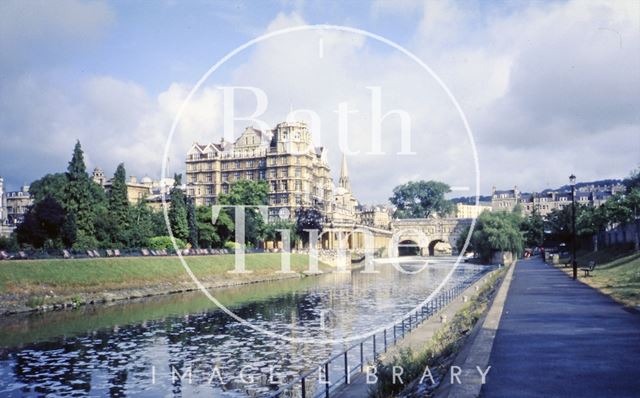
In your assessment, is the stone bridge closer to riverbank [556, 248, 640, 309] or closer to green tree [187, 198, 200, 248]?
green tree [187, 198, 200, 248]

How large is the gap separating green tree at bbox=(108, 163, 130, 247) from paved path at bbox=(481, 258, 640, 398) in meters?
56.8

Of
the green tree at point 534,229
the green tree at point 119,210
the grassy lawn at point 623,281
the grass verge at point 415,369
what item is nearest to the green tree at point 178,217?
the green tree at point 119,210

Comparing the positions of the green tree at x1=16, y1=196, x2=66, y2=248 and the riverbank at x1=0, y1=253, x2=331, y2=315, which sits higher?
the green tree at x1=16, y1=196, x2=66, y2=248

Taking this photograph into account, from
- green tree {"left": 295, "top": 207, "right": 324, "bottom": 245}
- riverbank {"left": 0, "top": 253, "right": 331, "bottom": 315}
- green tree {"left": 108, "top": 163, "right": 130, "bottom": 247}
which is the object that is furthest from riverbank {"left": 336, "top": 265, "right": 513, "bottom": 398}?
green tree {"left": 295, "top": 207, "right": 324, "bottom": 245}

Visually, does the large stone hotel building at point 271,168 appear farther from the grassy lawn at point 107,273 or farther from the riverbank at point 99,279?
the riverbank at point 99,279

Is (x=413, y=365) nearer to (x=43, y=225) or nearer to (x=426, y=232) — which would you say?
(x=43, y=225)

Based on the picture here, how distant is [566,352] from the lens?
14.7 meters

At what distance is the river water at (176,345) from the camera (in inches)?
817

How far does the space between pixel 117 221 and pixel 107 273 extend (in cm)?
2406

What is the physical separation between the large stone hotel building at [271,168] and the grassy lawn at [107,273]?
53.8 meters

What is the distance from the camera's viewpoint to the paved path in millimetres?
11375

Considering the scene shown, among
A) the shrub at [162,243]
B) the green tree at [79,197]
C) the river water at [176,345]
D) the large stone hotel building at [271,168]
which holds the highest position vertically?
the large stone hotel building at [271,168]

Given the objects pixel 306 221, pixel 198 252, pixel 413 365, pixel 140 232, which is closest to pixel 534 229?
pixel 306 221

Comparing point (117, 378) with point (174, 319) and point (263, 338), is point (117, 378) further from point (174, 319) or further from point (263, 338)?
point (174, 319)
